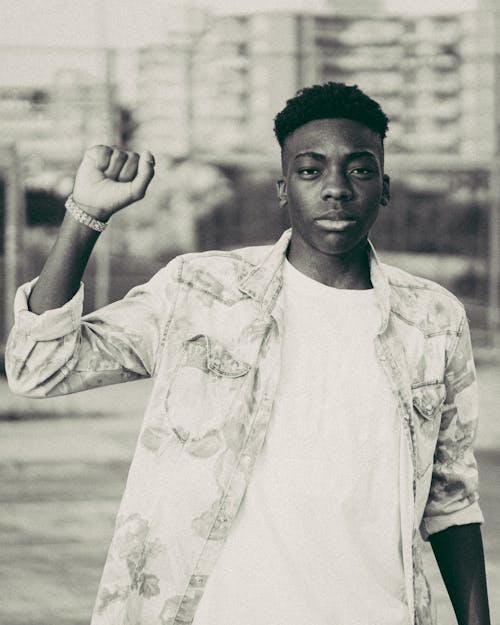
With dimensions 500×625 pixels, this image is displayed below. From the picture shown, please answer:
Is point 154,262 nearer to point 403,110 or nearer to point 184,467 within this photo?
point 403,110

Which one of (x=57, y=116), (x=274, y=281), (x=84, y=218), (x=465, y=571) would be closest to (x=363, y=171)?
(x=274, y=281)

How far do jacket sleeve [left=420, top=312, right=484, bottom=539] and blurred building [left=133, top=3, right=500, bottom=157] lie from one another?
9586 millimetres

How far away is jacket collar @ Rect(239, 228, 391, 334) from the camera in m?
2.53

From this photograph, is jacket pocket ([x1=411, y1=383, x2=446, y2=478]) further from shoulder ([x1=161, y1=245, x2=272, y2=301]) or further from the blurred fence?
the blurred fence

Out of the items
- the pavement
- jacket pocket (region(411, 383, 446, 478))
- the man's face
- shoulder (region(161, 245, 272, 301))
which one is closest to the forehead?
the man's face

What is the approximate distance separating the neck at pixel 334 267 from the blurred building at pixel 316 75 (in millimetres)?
9558

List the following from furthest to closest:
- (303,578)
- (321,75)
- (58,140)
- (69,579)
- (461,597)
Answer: (321,75) < (58,140) < (69,579) < (461,597) < (303,578)

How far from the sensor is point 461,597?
2.66 metres

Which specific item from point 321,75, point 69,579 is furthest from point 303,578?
point 321,75

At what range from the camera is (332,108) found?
2594 millimetres

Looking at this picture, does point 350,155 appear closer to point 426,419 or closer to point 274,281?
point 274,281

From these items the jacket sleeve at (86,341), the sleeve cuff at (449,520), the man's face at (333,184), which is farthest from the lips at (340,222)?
the sleeve cuff at (449,520)

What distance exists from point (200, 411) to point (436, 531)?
0.61 m

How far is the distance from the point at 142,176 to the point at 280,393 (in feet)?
1.54
